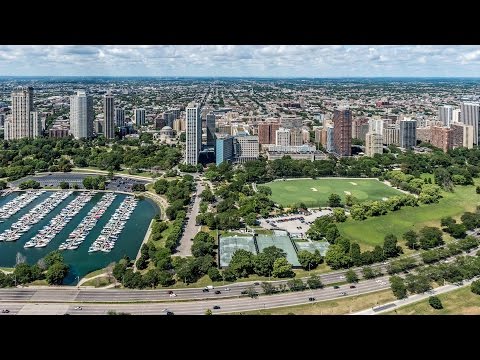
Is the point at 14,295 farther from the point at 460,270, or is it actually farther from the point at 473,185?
the point at 473,185

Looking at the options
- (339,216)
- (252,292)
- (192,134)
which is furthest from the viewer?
(192,134)

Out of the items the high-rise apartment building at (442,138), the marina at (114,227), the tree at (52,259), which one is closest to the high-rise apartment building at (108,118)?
the marina at (114,227)

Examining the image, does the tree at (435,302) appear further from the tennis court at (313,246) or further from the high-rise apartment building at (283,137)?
the high-rise apartment building at (283,137)

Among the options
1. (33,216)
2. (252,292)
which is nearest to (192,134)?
(33,216)

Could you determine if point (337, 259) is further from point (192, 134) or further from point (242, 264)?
point (192, 134)

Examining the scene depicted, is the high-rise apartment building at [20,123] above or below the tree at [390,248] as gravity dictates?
above

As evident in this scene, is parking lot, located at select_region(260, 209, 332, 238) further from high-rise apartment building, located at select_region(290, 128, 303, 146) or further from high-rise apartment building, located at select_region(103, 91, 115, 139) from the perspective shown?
high-rise apartment building, located at select_region(103, 91, 115, 139)
